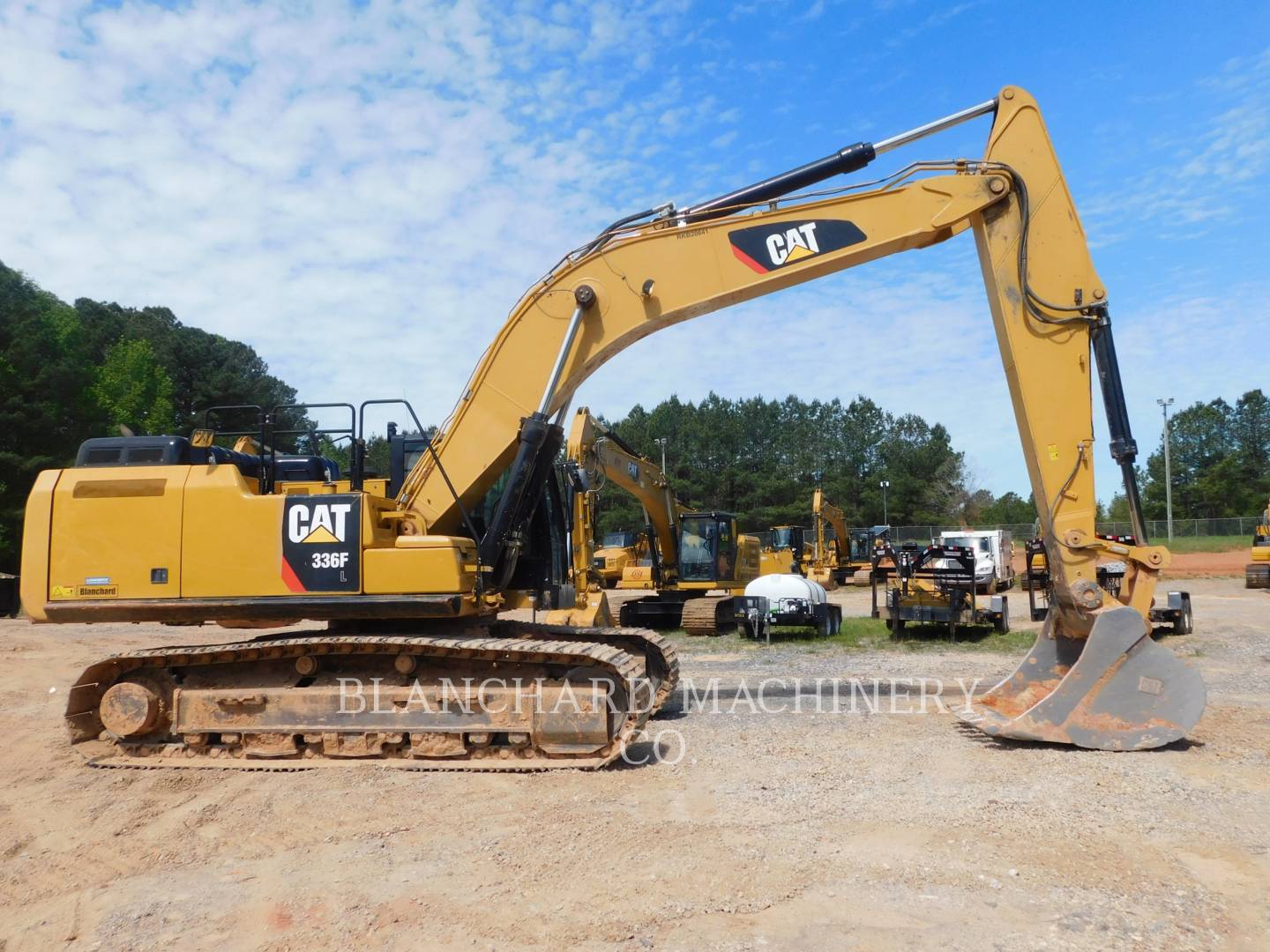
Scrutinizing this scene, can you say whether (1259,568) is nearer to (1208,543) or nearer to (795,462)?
(1208,543)

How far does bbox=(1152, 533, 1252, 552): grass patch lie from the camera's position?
4975 centimetres

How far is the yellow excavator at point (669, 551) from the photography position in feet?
51.1

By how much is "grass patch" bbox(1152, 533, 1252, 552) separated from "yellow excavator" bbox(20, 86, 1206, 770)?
47.2 metres

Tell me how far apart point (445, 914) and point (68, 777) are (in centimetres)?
464

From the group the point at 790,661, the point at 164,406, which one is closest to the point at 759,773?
the point at 790,661

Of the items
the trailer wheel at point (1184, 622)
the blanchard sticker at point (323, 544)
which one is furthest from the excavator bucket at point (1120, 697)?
the trailer wheel at point (1184, 622)

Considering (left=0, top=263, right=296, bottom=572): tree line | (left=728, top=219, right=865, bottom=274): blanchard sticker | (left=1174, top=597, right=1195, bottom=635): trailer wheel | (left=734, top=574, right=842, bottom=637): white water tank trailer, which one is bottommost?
(left=1174, top=597, right=1195, bottom=635): trailer wheel

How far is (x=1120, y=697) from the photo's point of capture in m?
7.04

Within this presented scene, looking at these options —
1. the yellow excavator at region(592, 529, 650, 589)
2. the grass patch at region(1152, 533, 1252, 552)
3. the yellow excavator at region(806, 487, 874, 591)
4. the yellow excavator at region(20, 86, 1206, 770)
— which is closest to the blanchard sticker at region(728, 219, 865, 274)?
the yellow excavator at region(20, 86, 1206, 770)

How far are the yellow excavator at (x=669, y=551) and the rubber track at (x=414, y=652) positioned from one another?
783cm

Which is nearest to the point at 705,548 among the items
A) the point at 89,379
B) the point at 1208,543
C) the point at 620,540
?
the point at 620,540

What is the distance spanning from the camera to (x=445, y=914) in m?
4.39

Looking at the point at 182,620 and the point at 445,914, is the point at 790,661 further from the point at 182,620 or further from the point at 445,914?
the point at 445,914

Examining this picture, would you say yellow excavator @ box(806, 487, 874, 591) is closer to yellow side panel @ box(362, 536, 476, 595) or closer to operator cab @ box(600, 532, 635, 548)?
operator cab @ box(600, 532, 635, 548)
